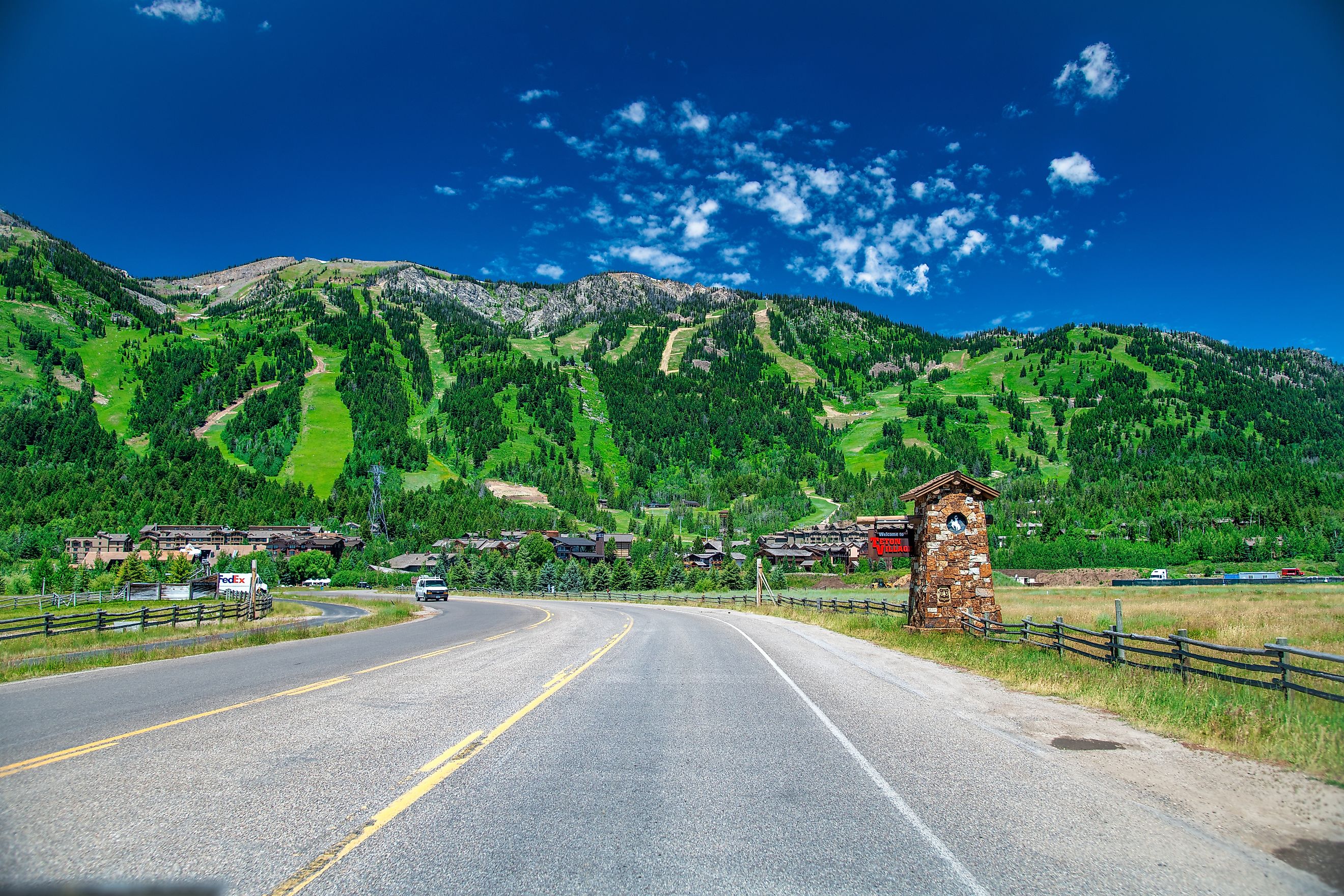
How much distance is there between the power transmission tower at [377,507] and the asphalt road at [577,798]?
150 metres

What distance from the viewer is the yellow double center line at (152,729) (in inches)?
249

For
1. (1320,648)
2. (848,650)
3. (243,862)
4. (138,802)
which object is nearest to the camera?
(243,862)

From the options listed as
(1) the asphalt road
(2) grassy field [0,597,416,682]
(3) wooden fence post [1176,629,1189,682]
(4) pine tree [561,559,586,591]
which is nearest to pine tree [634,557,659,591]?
(4) pine tree [561,559,586,591]

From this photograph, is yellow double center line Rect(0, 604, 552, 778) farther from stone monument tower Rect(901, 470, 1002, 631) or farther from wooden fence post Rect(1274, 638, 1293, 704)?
stone monument tower Rect(901, 470, 1002, 631)

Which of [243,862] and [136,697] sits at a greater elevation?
[243,862]

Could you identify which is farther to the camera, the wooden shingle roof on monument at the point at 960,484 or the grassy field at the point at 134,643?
the wooden shingle roof on monument at the point at 960,484

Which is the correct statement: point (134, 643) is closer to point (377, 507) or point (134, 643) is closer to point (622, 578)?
point (622, 578)

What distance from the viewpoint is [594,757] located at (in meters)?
6.93

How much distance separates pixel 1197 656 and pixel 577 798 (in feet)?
37.3

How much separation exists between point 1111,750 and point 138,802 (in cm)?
1022

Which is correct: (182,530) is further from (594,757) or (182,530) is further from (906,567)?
(594,757)

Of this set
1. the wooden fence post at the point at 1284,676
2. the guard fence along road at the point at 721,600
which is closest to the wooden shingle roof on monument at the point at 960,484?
the guard fence along road at the point at 721,600

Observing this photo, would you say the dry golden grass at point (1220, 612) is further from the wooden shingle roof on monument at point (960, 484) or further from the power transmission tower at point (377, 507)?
the power transmission tower at point (377, 507)

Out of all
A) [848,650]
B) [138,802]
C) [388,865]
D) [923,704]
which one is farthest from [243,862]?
[848,650]
